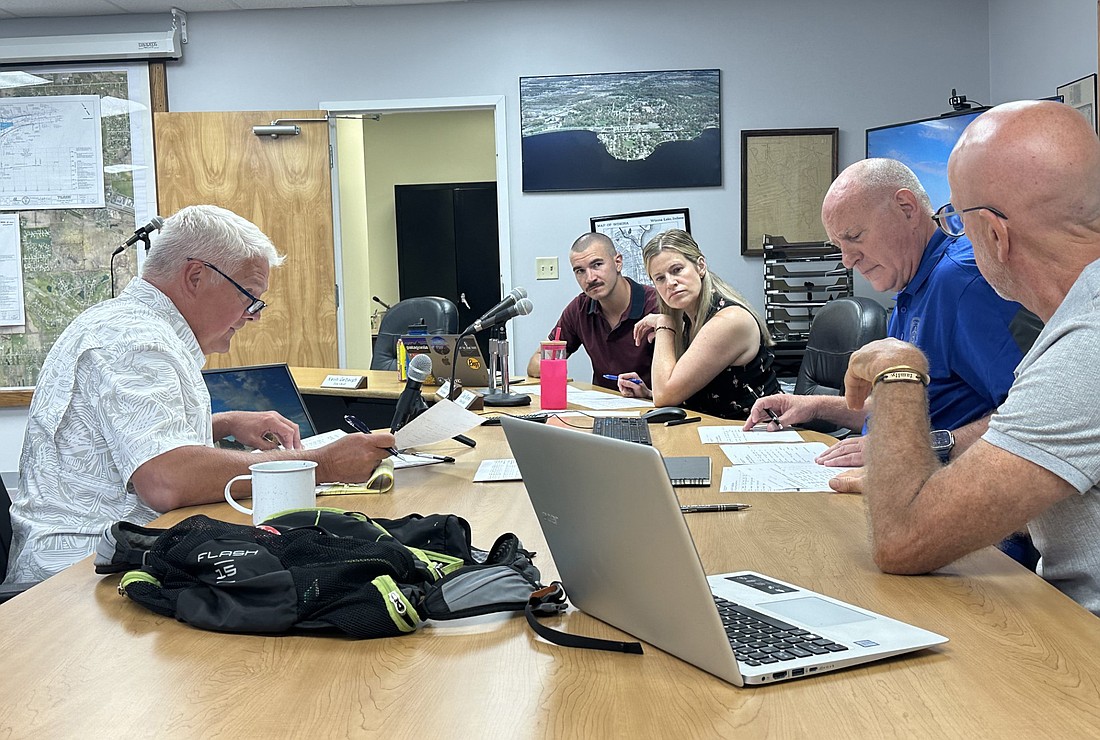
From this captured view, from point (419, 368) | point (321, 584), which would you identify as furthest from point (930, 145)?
point (321, 584)

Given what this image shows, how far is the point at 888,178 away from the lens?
91.3 inches

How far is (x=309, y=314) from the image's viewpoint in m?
5.77

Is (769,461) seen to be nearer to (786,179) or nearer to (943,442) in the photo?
(943,442)

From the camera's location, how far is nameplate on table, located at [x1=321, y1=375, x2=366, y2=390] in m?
4.09

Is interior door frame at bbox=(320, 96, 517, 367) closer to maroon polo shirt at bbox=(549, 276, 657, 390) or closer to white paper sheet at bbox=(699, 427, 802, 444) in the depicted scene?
maroon polo shirt at bbox=(549, 276, 657, 390)

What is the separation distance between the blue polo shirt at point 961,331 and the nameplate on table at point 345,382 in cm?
235

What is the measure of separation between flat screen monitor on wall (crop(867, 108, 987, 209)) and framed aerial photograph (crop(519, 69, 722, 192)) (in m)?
0.99

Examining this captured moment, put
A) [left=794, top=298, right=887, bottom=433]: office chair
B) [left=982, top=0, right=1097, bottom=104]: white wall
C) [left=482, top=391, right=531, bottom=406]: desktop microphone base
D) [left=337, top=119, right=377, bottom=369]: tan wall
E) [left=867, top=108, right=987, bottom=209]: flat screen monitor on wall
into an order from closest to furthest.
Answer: [left=482, top=391, right=531, bottom=406]: desktop microphone base, [left=794, top=298, right=887, bottom=433]: office chair, [left=982, top=0, right=1097, bottom=104]: white wall, [left=867, top=108, right=987, bottom=209]: flat screen monitor on wall, [left=337, top=119, right=377, bottom=369]: tan wall

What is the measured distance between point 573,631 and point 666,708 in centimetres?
24

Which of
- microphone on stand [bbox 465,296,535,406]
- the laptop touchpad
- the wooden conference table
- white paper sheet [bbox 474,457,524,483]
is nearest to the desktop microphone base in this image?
microphone on stand [bbox 465,296,535,406]

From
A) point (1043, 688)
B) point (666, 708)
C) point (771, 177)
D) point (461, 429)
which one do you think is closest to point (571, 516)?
point (666, 708)

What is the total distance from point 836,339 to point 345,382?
76.2 inches

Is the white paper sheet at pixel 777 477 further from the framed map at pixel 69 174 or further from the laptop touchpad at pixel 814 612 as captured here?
the framed map at pixel 69 174

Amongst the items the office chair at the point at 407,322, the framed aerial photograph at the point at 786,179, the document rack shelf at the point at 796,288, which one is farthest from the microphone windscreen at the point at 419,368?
the framed aerial photograph at the point at 786,179
